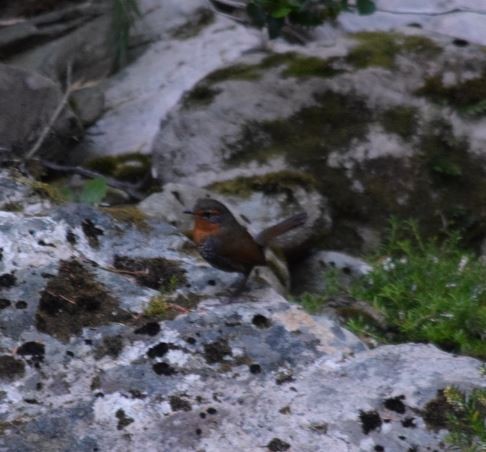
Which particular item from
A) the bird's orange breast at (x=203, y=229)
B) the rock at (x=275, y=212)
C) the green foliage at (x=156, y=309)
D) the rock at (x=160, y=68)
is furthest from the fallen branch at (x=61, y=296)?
the rock at (x=160, y=68)

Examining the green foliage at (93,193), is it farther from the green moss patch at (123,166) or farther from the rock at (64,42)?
the rock at (64,42)

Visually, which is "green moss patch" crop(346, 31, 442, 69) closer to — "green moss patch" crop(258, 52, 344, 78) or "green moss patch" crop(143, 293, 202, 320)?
"green moss patch" crop(258, 52, 344, 78)

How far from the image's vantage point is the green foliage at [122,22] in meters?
9.12

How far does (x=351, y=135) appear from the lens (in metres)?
8.62

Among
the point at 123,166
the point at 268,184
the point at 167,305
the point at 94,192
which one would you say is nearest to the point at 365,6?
the point at 268,184

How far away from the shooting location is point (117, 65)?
997cm

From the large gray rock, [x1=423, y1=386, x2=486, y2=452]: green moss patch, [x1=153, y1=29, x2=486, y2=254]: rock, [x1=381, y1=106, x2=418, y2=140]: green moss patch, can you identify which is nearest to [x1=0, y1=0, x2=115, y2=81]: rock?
[x1=153, y1=29, x2=486, y2=254]: rock

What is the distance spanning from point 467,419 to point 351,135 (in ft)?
16.5

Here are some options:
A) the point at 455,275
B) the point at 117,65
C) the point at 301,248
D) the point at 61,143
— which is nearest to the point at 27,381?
the point at 455,275

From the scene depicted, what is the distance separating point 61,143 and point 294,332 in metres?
4.77

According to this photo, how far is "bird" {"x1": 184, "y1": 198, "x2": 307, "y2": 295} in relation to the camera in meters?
5.43

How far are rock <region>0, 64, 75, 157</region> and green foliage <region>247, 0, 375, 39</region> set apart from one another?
168 cm

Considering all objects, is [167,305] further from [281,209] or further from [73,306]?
[281,209]

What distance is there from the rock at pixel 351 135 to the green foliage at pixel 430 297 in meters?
1.10
